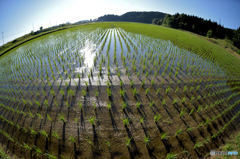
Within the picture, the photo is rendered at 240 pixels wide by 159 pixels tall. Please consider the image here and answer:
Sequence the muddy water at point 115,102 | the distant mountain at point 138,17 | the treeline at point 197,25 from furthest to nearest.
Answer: the distant mountain at point 138,17, the treeline at point 197,25, the muddy water at point 115,102

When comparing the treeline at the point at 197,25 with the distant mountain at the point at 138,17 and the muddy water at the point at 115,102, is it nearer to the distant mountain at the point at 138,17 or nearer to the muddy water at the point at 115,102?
the muddy water at the point at 115,102

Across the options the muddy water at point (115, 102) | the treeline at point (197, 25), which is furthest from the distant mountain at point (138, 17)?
the muddy water at point (115, 102)

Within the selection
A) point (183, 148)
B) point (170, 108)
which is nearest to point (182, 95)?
point (170, 108)

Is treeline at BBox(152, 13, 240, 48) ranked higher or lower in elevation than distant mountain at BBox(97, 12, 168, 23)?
lower

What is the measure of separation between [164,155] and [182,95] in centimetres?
244

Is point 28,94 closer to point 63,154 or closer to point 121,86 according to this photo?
point 63,154

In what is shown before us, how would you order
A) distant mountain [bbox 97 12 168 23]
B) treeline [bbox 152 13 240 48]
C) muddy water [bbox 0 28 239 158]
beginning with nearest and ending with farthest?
muddy water [bbox 0 28 239 158] < treeline [bbox 152 13 240 48] < distant mountain [bbox 97 12 168 23]

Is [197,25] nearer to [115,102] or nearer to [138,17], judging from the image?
[115,102]

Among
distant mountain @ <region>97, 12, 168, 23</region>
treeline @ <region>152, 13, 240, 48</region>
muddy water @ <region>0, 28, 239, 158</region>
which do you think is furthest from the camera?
distant mountain @ <region>97, 12, 168, 23</region>

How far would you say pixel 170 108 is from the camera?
3312 mm

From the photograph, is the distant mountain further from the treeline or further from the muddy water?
the muddy water

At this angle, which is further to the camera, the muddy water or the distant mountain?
the distant mountain

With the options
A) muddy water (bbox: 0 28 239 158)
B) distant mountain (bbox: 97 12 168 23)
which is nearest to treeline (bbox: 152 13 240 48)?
muddy water (bbox: 0 28 239 158)

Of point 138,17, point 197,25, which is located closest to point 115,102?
point 197,25
